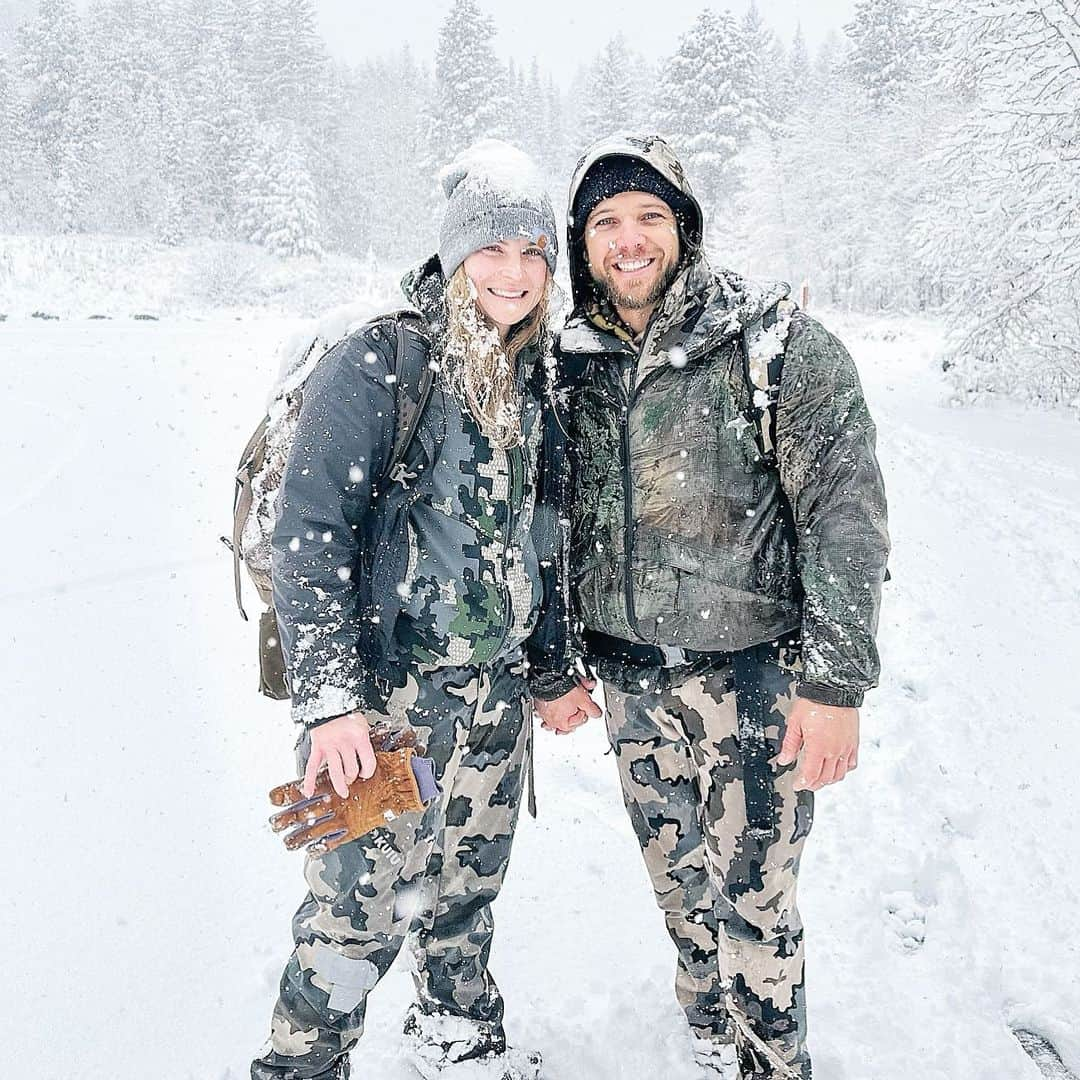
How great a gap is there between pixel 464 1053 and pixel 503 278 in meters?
2.51

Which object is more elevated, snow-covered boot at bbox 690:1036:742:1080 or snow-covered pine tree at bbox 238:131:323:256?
snow-covered pine tree at bbox 238:131:323:256

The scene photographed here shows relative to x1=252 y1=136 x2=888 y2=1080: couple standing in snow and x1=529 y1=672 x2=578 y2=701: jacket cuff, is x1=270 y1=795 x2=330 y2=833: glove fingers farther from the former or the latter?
x1=529 y1=672 x2=578 y2=701: jacket cuff

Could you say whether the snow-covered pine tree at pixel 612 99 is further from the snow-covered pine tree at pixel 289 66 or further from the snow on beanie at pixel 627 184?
the snow on beanie at pixel 627 184

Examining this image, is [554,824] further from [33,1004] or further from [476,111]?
[476,111]

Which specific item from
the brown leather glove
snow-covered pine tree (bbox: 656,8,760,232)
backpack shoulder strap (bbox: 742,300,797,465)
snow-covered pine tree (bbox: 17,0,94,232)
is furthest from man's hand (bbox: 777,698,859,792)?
snow-covered pine tree (bbox: 17,0,94,232)

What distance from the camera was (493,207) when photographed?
232 cm

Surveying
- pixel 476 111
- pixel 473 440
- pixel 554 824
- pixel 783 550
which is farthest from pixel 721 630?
pixel 476 111

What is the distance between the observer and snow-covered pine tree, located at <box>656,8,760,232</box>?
38.7 m

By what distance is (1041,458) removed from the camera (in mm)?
11641

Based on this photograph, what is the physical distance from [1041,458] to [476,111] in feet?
116

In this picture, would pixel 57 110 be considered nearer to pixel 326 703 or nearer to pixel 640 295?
pixel 640 295

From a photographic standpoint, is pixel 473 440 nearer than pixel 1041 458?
Yes

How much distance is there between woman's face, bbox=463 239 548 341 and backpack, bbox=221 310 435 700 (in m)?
0.20

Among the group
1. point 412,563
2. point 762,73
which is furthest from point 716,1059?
point 762,73
